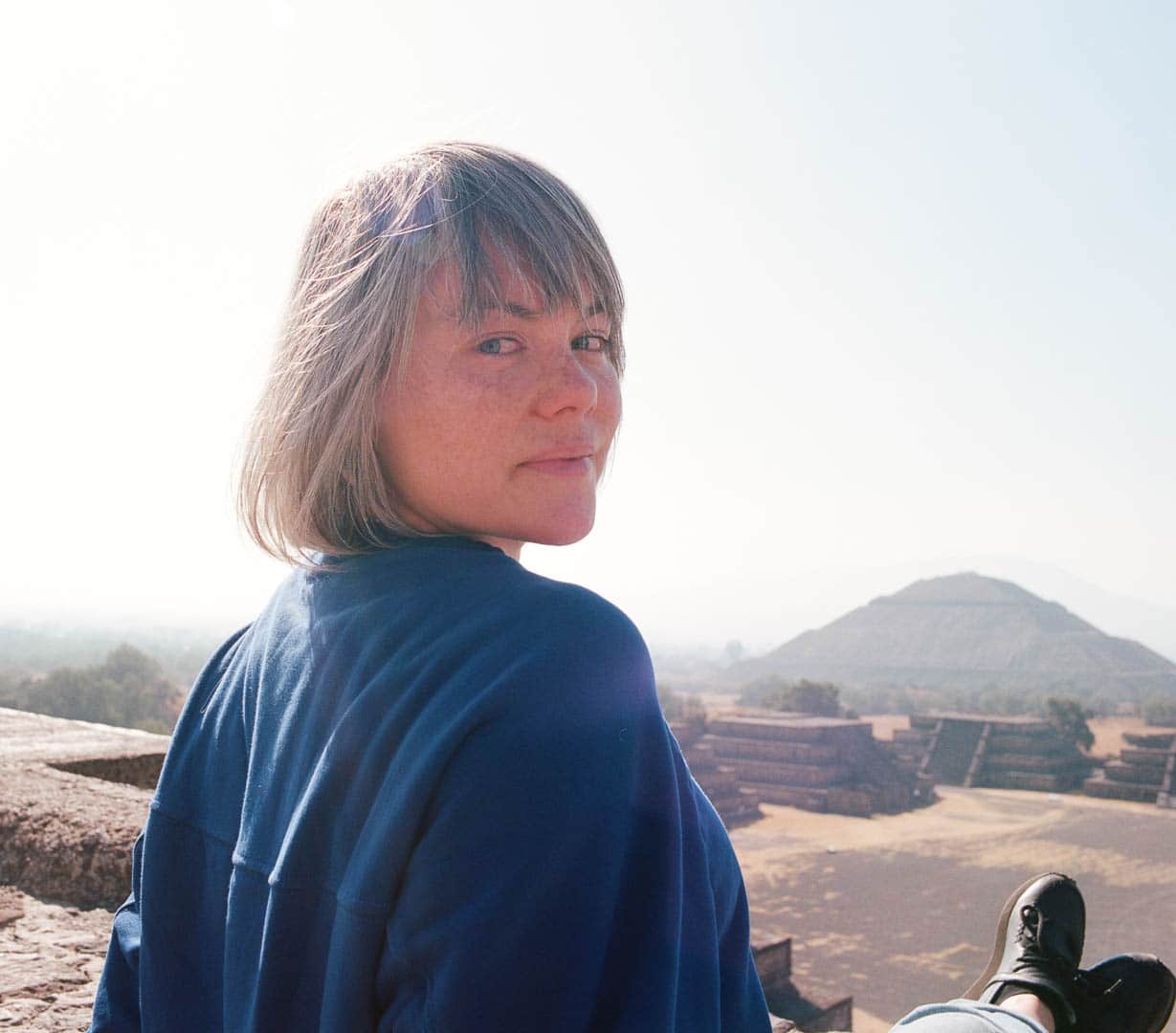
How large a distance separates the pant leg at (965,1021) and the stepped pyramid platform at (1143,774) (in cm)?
2542

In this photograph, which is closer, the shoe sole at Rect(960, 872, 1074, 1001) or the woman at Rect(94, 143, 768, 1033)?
the woman at Rect(94, 143, 768, 1033)

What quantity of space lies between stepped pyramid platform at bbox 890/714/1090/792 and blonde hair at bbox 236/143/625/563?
26.7 metres

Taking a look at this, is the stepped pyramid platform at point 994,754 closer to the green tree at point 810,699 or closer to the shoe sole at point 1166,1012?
the green tree at point 810,699

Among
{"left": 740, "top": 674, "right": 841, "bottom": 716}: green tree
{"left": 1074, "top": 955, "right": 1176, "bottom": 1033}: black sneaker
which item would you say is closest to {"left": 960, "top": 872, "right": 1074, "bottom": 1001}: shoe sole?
{"left": 1074, "top": 955, "right": 1176, "bottom": 1033}: black sneaker

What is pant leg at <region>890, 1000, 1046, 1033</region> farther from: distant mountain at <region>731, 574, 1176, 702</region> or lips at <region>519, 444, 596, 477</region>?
distant mountain at <region>731, 574, 1176, 702</region>

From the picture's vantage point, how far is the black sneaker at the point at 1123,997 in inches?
65.2

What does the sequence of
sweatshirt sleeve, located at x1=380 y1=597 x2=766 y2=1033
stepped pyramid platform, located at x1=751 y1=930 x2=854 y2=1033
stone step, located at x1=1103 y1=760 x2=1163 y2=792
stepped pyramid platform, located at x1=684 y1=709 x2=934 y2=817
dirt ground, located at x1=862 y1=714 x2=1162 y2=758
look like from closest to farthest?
sweatshirt sleeve, located at x1=380 y1=597 x2=766 y2=1033 → stepped pyramid platform, located at x1=751 y1=930 x2=854 y2=1033 → stepped pyramid platform, located at x1=684 y1=709 x2=934 y2=817 → stone step, located at x1=1103 y1=760 x2=1163 y2=792 → dirt ground, located at x1=862 y1=714 x2=1162 y2=758

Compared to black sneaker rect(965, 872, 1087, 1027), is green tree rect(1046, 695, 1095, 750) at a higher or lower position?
lower

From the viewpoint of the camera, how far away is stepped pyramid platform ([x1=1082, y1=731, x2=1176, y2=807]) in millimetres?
23469

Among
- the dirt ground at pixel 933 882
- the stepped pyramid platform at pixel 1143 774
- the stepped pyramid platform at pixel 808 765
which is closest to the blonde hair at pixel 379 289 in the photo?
the dirt ground at pixel 933 882

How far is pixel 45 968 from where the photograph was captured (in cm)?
161

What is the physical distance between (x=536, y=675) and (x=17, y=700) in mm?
21642

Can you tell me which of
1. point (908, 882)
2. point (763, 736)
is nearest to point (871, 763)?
point (763, 736)

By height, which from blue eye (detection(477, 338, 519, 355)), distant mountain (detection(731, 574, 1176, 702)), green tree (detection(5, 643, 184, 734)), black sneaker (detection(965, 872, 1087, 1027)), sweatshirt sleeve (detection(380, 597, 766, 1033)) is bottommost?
distant mountain (detection(731, 574, 1176, 702))
